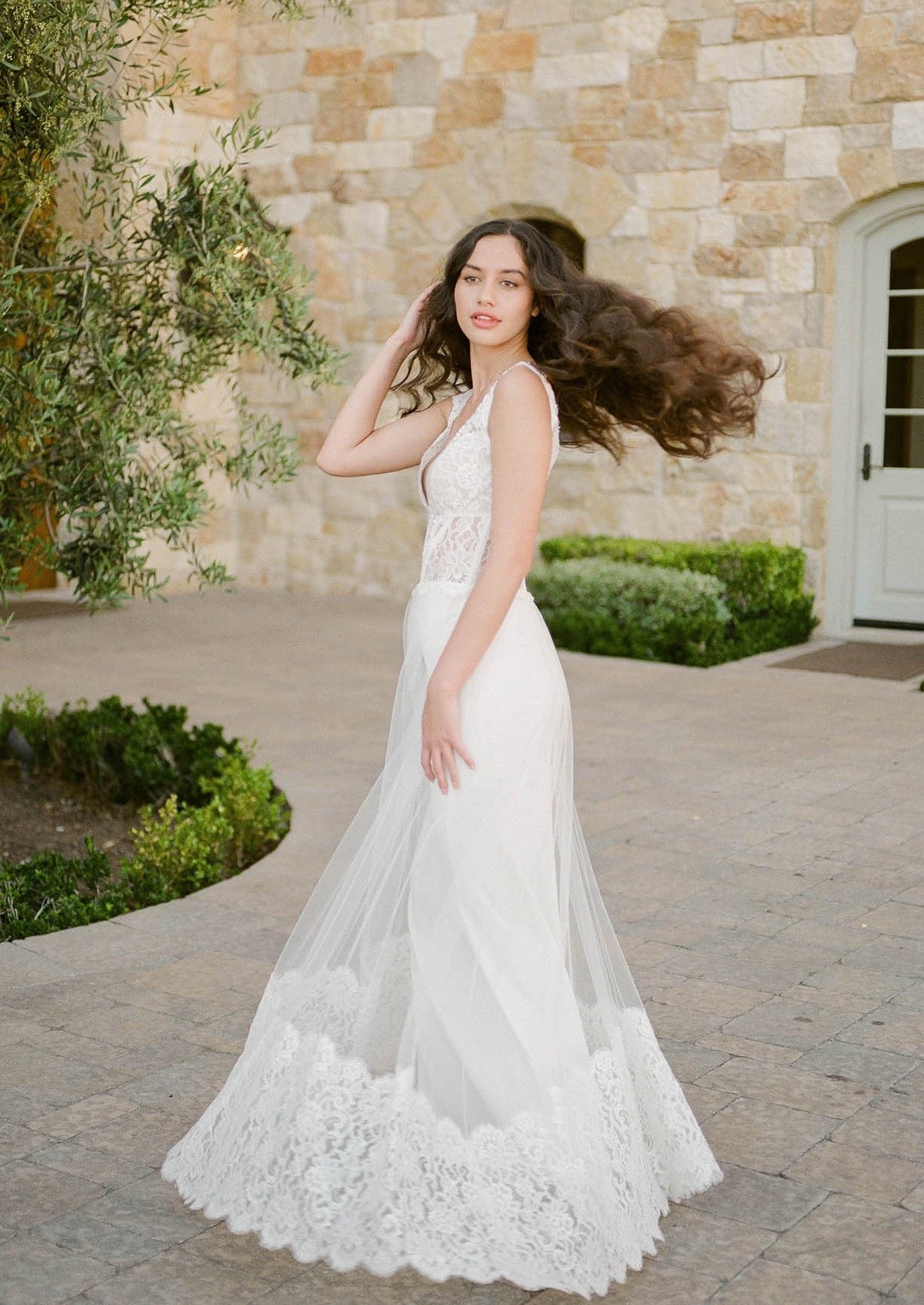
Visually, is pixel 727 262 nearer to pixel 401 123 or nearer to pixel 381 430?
pixel 401 123

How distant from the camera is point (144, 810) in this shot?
206 inches

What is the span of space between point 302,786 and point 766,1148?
10.8 feet

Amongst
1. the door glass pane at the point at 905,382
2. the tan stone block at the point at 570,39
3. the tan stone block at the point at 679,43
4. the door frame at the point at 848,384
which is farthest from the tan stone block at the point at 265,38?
the door glass pane at the point at 905,382

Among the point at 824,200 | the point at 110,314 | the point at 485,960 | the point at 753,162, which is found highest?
the point at 753,162

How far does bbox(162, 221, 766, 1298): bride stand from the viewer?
263 cm

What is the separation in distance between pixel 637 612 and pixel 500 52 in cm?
403

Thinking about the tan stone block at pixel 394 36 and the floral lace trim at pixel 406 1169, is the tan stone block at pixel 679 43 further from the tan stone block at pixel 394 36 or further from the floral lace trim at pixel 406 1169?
the floral lace trim at pixel 406 1169

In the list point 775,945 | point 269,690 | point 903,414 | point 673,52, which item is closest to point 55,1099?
point 775,945

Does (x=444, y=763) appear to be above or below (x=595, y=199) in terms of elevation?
below

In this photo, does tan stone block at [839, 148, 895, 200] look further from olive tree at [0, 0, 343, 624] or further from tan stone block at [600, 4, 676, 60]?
olive tree at [0, 0, 343, 624]

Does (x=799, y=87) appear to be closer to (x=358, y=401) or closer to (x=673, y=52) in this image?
(x=673, y=52)

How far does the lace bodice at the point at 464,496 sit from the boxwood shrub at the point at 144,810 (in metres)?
2.19

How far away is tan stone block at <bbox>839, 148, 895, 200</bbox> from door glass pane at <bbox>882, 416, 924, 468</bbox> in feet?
4.47

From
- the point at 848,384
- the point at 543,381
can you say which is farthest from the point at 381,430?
the point at 848,384
